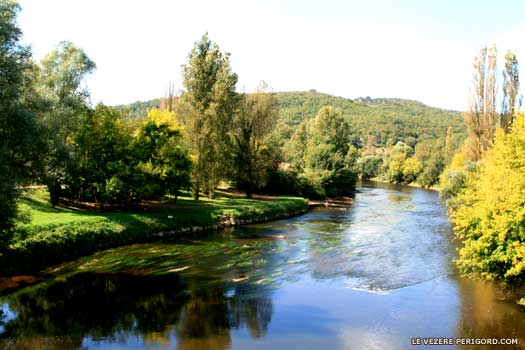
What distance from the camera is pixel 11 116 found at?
67.2 ft

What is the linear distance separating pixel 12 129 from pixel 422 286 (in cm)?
2093

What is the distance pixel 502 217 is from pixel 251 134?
4300 cm

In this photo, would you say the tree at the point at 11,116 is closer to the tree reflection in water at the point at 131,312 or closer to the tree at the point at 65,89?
the tree reflection in water at the point at 131,312

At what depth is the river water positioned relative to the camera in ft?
55.2

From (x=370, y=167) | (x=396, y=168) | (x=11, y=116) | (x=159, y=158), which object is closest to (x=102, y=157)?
(x=159, y=158)

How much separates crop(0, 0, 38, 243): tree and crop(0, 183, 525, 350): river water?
16.3ft

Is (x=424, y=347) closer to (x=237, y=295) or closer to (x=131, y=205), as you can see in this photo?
(x=237, y=295)

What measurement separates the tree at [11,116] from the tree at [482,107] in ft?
159

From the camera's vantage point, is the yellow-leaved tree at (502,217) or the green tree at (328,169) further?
the green tree at (328,169)

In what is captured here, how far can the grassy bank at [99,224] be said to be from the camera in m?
26.0

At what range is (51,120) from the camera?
2873 centimetres

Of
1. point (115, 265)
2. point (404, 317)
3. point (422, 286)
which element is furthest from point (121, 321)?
point (422, 286)

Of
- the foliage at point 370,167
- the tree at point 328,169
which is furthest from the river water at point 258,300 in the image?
the foliage at point 370,167

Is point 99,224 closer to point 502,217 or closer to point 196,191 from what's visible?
point 196,191
